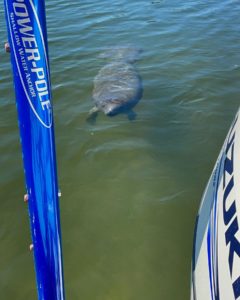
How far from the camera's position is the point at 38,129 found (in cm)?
178

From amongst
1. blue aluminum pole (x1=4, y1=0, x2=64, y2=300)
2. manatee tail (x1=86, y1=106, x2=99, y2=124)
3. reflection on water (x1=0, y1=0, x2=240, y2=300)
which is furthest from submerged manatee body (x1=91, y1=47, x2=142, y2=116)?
blue aluminum pole (x1=4, y1=0, x2=64, y2=300)

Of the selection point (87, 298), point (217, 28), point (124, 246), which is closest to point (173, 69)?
point (217, 28)

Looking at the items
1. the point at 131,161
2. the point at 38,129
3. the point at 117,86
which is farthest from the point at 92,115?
the point at 38,129

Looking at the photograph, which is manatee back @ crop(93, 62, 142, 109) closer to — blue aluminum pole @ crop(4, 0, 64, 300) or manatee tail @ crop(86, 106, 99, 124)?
manatee tail @ crop(86, 106, 99, 124)

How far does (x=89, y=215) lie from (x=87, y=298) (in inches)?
45.5

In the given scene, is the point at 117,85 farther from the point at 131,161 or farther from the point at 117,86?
the point at 131,161

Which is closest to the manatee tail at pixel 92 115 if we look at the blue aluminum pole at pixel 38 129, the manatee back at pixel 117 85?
the manatee back at pixel 117 85

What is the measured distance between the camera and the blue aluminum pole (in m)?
1.61

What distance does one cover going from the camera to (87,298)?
4070mm

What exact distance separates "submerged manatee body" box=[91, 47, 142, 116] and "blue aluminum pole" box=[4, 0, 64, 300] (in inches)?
193

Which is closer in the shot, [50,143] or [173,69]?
[50,143]

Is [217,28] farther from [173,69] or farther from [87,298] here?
[87,298]

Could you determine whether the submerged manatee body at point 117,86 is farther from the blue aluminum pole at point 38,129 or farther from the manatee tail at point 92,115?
the blue aluminum pole at point 38,129

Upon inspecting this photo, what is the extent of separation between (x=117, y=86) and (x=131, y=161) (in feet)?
6.72
